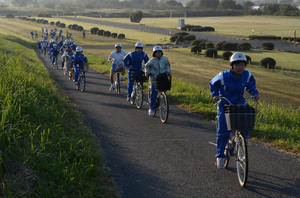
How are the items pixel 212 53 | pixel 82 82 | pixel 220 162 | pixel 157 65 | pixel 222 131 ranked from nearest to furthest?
pixel 222 131 < pixel 220 162 < pixel 157 65 < pixel 82 82 < pixel 212 53

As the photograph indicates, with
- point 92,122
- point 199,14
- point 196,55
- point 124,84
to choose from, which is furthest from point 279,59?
point 199,14

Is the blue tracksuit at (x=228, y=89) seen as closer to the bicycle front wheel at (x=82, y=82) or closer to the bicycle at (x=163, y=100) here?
the bicycle at (x=163, y=100)

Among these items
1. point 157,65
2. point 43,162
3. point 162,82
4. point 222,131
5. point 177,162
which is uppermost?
point 157,65

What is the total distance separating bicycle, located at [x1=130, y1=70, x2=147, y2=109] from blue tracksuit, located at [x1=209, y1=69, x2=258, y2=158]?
5.60 m

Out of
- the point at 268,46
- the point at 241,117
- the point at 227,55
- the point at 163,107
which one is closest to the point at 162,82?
the point at 163,107

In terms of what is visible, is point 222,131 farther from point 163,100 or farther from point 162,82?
point 163,100

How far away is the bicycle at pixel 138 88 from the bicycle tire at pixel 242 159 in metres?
6.27

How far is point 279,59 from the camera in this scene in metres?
35.5

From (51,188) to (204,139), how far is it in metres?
4.47

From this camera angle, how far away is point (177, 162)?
6797 millimetres

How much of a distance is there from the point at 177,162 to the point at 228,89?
179 cm

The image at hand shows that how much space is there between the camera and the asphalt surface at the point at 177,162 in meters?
5.60

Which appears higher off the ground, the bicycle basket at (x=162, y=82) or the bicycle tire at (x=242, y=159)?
the bicycle basket at (x=162, y=82)

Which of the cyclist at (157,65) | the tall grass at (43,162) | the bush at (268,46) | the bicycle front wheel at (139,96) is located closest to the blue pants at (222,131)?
the tall grass at (43,162)
